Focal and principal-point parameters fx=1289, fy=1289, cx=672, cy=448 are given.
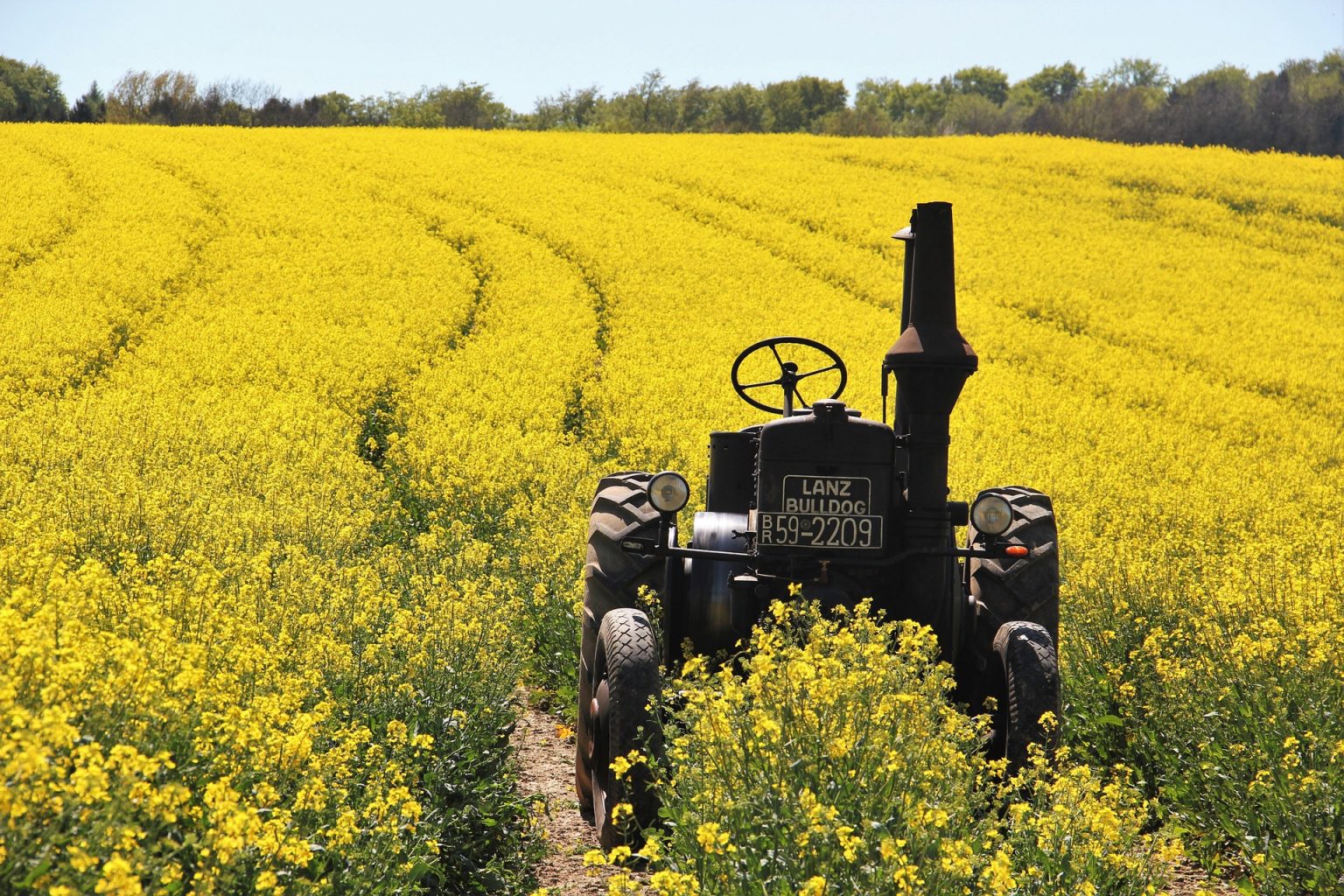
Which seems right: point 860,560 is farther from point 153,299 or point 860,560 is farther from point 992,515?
point 153,299

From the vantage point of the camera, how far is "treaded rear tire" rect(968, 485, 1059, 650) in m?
5.71

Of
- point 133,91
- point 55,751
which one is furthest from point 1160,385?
point 133,91

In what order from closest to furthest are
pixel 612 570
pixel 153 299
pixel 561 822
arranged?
pixel 561 822 < pixel 612 570 < pixel 153 299

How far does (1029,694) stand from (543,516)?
489 cm

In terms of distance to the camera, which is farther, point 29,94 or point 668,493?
point 29,94

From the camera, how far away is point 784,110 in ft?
224

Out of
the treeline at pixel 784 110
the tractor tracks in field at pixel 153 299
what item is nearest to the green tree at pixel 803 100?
the treeline at pixel 784 110

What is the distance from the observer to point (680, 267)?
22.5 m

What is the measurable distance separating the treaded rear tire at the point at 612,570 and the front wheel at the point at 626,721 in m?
0.55

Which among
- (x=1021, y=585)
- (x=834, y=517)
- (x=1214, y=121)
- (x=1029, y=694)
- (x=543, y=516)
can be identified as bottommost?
(x=543, y=516)

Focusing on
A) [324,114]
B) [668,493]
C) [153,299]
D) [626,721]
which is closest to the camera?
[626,721]

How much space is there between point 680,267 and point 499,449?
11.7 metres

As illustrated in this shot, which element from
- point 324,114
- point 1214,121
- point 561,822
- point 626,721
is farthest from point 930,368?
point 324,114

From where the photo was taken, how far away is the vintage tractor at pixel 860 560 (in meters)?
4.93
